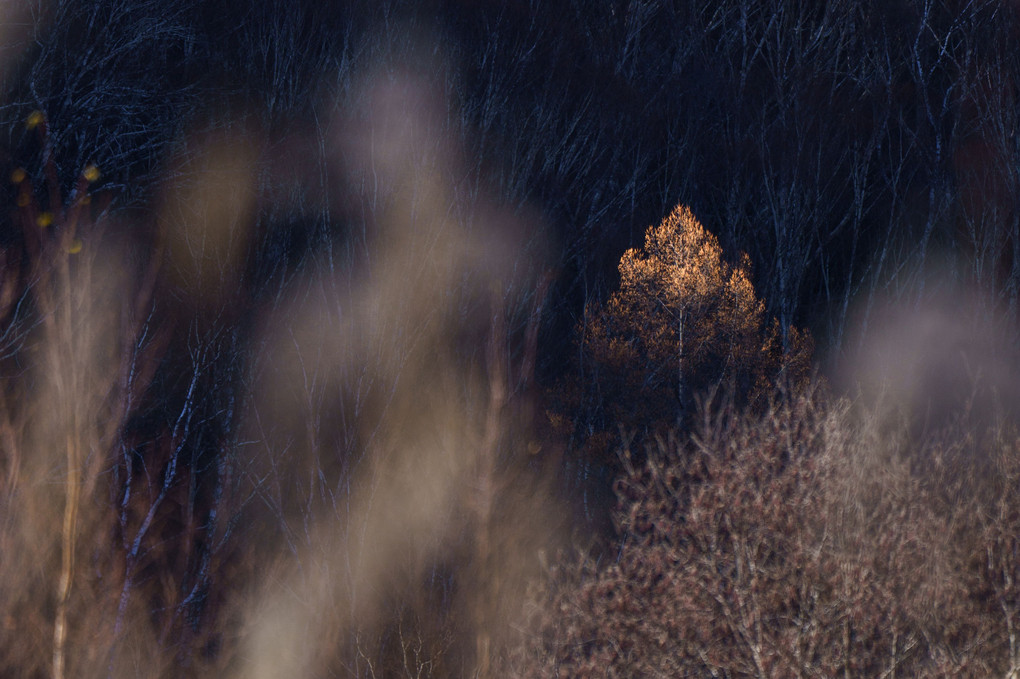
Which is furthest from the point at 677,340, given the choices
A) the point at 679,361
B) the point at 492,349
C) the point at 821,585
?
the point at 821,585

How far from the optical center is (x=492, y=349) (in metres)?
18.1

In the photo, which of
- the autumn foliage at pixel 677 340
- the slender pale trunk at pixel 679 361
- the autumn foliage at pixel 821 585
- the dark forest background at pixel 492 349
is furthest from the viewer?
the autumn foliage at pixel 677 340

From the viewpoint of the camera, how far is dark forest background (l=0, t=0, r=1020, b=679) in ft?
32.5

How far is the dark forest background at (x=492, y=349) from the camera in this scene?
9.91 metres

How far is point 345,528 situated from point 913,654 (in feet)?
27.3

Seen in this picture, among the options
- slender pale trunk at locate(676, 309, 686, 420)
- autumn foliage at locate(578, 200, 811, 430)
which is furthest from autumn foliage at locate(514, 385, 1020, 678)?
autumn foliage at locate(578, 200, 811, 430)

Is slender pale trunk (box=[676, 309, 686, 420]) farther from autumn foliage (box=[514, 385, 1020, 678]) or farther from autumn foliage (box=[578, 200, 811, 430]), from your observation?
autumn foliage (box=[514, 385, 1020, 678])

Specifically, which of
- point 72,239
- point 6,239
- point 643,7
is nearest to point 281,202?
point 72,239

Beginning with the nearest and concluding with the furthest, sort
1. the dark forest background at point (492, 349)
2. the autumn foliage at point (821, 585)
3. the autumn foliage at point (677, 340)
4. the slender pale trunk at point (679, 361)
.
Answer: the autumn foliage at point (821, 585) < the dark forest background at point (492, 349) < the slender pale trunk at point (679, 361) < the autumn foliage at point (677, 340)

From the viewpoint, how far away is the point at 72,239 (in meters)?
12.8

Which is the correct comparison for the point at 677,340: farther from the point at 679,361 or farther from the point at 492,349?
the point at 492,349

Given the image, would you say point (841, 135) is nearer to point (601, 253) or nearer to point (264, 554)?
point (601, 253)

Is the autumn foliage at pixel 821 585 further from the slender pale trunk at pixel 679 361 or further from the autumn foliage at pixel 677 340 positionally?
the autumn foliage at pixel 677 340

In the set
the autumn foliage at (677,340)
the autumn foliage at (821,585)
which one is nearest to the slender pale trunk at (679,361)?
the autumn foliage at (677,340)
